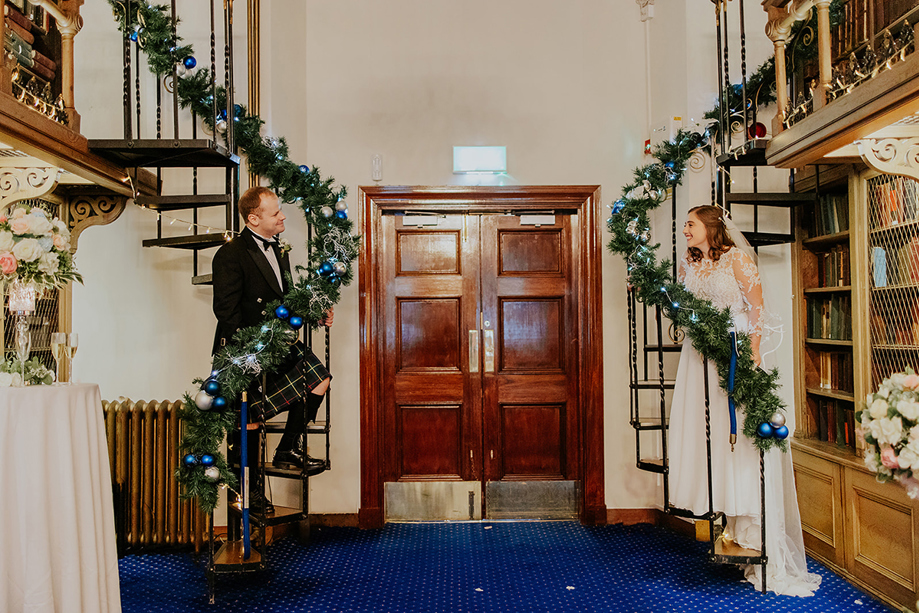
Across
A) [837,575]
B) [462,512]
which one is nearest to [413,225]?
[462,512]

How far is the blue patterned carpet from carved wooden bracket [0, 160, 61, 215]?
195cm

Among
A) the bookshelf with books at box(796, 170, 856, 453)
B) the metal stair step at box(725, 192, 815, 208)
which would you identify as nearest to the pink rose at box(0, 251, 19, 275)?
the metal stair step at box(725, 192, 815, 208)

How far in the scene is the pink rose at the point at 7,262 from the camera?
91.2 inches

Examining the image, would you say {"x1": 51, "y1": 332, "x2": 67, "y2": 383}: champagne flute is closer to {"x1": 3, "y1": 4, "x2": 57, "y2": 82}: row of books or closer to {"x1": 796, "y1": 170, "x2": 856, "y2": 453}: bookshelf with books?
{"x1": 3, "y1": 4, "x2": 57, "y2": 82}: row of books

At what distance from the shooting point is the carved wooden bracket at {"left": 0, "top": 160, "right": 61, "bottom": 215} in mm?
2727

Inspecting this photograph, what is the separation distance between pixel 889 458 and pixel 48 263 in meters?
2.96

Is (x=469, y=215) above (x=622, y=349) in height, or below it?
above

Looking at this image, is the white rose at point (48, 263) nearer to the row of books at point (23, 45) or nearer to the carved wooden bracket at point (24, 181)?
→ the carved wooden bracket at point (24, 181)

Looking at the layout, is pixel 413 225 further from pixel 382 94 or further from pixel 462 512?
pixel 462 512

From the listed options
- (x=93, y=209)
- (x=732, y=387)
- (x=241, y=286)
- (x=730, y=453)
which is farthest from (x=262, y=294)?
(x=730, y=453)

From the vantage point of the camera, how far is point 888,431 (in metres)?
1.92

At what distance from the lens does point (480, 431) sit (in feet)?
14.8

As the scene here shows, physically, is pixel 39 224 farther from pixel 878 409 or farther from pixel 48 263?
pixel 878 409

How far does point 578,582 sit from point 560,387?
4.79 ft
